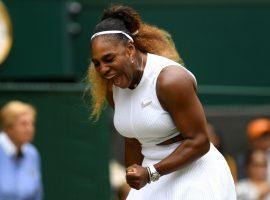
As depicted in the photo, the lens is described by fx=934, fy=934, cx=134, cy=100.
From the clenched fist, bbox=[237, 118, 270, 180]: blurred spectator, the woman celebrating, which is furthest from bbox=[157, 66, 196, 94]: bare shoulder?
bbox=[237, 118, 270, 180]: blurred spectator

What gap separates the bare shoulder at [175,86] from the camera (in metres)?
4.19

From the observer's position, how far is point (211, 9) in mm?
10492

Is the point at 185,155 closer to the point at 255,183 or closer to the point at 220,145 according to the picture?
the point at 255,183

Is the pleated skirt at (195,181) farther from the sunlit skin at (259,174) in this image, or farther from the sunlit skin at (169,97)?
the sunlit skin at (259,174)

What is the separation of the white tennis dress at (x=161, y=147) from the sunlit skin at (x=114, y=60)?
111 millimetres

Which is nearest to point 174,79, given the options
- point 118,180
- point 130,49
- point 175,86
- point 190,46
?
point 175,86

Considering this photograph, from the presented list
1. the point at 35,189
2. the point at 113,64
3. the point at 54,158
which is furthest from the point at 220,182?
the point at 54,158

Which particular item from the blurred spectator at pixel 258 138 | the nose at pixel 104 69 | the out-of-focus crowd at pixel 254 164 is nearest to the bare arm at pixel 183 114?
the nose at pixel 104 69

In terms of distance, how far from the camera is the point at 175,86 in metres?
4.19

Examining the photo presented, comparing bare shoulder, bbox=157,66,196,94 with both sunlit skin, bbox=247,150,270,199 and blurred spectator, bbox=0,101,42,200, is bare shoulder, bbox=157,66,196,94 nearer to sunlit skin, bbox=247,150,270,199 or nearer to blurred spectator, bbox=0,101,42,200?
blurred spectator, bbox=0,101,42,200

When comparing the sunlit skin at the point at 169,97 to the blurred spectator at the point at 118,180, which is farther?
the blurred spectator at the point at 118,180

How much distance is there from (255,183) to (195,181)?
3.85m

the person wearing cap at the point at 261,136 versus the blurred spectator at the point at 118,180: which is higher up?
the person wearing cap at the point at 261,136

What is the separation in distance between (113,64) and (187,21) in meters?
6.31
